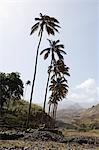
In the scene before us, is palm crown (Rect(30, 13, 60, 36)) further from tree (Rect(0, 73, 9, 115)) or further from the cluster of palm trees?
tree (Rect(0, 73, 9, 115))

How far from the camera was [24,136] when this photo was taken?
133 feet

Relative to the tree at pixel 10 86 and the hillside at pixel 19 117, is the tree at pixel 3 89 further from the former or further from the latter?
the hillside at pixel 19 117

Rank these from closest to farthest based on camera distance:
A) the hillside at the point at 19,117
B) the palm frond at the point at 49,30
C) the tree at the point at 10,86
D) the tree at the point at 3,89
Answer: the palm frond at the point at 49,30, the hillside at the point at 19,117, the tree at the point at 3,89, the tree at the point at 10,86

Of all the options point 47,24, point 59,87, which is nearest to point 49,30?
point 47,24

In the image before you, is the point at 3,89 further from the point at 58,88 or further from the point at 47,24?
the point at 47,24

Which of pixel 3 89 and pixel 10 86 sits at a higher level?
pixel 10 86

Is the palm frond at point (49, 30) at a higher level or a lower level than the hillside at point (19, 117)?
higher

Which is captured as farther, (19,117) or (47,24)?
(19,117)

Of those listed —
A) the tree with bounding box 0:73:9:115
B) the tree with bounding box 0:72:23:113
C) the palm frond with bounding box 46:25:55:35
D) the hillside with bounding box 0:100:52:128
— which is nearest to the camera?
the palm frond with bounding box 46:25:55:35

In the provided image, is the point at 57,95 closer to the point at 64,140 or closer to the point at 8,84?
the point at 8,84

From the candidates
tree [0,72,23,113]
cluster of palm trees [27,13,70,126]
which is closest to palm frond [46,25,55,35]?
cluster of palm trees [27,13,70,126]

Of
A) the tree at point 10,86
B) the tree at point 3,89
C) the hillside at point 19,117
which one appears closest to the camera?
the hillside at point 19,117

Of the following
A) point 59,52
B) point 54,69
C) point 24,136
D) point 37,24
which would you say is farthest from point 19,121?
point 24,136

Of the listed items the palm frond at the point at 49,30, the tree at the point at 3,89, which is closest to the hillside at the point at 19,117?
the tree at the point at 3,89
